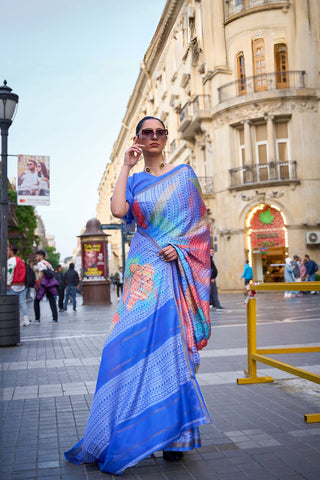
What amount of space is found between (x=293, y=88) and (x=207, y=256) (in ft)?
89.8

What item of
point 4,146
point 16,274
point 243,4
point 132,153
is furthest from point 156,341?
point 243,4

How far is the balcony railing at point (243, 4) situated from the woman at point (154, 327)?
28.8 m

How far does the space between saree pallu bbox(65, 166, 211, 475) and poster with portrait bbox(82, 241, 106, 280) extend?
21.8 meters

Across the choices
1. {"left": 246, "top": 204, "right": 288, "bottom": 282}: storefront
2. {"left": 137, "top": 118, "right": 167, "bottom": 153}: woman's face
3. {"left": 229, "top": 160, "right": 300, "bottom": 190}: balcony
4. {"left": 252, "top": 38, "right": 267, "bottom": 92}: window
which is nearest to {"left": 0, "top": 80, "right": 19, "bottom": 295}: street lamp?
{"left": 137, "top": 118, "right": 167, "bottom": 153}: woman's face

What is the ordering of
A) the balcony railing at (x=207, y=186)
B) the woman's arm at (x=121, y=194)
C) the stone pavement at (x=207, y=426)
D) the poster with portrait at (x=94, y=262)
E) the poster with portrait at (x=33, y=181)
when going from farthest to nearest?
the balcony railing at (x=207, y=186) < the poster with portrait at (x=94, y=262) < the poster with portrait at (x=33, y=181) < the woman's arm at (x=121, y=194) < the stone pavement at (x=207, y=426)

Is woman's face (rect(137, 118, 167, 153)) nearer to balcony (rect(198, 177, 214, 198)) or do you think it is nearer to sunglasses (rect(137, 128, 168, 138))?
sunglasses (rect(137, 128, 168, 138))

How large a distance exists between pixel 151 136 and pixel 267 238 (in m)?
27.0

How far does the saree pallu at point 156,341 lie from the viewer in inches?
123

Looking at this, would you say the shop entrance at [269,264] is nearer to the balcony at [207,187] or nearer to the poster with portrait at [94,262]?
the balcony at [207,187]

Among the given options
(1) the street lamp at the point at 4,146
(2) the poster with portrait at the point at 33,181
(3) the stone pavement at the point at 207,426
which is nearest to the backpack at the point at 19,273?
(2) the poster with portrait at the point at 33,181

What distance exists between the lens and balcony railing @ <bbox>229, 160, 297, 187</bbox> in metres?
29.2

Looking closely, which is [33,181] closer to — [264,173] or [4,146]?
[4,146]

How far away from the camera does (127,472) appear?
3.25 meters

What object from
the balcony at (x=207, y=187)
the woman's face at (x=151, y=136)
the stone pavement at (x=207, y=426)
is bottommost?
the stone pavement at (x=207, y=426)
